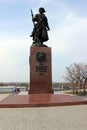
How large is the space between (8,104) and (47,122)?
450 centimetres

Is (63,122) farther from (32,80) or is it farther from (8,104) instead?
(32,80)

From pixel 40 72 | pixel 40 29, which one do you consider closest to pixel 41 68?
pixel 40 72

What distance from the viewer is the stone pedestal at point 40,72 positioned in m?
17.9

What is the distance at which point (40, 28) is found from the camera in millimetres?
19828

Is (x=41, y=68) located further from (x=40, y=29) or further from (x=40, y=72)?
(x=40, y=29)

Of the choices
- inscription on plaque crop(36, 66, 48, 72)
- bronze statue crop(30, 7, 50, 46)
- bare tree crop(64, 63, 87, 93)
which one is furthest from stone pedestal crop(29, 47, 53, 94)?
bare tree crop(64, 63, 87, 93)

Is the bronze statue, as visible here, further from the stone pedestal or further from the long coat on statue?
the stone pedestal

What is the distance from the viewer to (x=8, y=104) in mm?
12758

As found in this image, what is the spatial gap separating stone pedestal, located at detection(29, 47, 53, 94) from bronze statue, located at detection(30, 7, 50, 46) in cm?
160

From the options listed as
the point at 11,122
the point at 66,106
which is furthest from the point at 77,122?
the point at 66,106

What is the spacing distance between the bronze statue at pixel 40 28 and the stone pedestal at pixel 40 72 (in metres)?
1.60

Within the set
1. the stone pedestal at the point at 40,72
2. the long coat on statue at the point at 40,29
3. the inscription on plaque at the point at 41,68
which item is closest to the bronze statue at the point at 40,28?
the long coat on statue at the point at 40,29

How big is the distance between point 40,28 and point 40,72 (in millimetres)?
3342

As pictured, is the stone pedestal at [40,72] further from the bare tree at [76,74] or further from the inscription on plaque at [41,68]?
the bare tree at [76,74]
